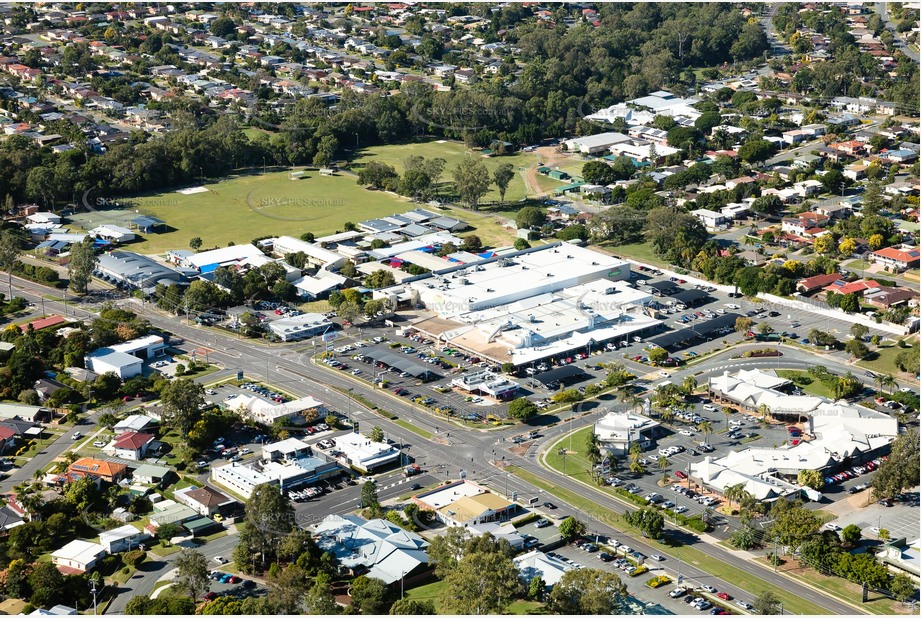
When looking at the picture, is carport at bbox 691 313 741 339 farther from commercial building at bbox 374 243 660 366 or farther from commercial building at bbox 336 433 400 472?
commercial building at bbox 336 433 400 472

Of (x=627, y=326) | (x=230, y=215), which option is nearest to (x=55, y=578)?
(x=627, y=326)

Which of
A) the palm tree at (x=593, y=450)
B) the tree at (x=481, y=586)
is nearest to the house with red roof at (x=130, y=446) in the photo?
the tree at (x=481, y=586)

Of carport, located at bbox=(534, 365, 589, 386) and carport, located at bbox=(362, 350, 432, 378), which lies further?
carport, located at bbox=(362, 350, 432, 378)

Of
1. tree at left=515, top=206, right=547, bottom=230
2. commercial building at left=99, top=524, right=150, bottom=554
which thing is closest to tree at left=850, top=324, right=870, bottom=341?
tree at left=515, top=206, right=547, bottom=230

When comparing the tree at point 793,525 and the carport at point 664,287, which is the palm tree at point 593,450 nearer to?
the tree at point 793,525

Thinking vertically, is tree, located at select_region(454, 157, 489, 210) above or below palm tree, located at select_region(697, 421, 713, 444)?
above

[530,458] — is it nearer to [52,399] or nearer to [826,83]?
→ [52,399]

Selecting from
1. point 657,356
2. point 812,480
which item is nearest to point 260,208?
point 657,356
